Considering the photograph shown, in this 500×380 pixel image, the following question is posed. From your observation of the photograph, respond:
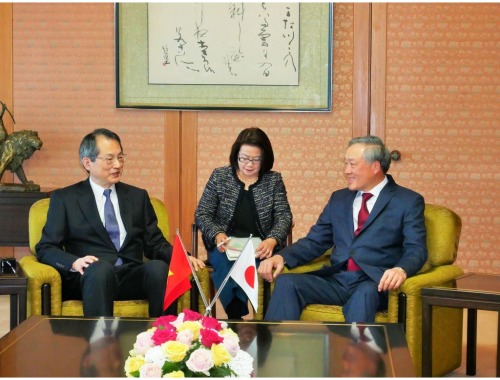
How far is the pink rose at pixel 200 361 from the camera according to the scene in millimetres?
2588

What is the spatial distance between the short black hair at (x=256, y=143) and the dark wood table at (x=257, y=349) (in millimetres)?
1552

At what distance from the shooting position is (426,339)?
429cm

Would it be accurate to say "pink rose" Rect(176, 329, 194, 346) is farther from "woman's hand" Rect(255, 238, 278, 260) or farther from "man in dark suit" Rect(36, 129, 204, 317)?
"woman's hand" Rect(255, 238, 278, 260)

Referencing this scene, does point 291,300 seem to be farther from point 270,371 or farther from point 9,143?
point 9,143

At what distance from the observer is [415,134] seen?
669 centimetres

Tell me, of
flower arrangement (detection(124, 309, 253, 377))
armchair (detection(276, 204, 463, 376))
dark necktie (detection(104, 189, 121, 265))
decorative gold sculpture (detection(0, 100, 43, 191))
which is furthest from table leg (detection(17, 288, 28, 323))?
decorative gold sculpture (detection(0, 100, 43, 191))

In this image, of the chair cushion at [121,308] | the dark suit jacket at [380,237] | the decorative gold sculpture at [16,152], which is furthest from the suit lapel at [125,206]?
the decorative gold sculpture at [16,152]

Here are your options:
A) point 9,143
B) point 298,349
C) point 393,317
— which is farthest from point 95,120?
point 298,349

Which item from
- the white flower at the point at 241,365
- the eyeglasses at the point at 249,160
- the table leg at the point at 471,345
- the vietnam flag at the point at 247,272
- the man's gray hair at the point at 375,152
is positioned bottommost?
the table leg at the point at 471,345

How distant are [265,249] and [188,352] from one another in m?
2.26

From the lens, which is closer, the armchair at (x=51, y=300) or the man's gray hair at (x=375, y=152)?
the armchair at (x=51, y=300)

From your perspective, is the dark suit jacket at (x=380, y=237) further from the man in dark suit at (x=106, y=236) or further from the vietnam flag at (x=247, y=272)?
the vietnam flag at (x=247, y=272)

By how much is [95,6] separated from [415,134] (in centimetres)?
258

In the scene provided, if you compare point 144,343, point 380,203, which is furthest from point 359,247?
point 144,343
